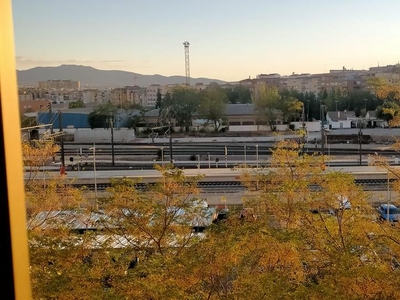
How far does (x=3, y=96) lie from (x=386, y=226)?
281cm

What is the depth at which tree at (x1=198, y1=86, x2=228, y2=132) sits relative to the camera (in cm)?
1571

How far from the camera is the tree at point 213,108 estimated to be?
15.7 m

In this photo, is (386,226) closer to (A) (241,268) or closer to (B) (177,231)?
(A) (241,268)

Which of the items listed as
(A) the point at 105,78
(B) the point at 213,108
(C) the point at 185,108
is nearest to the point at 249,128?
(B) the point at 213,108

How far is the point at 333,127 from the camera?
53.5 feet

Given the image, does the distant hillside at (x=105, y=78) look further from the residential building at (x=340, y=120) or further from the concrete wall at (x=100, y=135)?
the concrete wall at (x=100, y=135)

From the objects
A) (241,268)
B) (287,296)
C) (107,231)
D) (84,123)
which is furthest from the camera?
(84,123)

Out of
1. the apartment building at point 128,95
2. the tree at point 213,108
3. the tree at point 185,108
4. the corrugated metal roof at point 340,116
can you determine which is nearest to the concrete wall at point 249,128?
the tree at point 213,108

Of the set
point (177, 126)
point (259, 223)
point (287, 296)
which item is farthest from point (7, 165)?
point (177, 126)

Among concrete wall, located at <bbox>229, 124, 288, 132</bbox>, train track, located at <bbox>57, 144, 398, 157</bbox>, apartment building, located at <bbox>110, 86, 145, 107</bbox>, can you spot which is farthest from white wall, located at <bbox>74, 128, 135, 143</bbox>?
apartment building, located at <bbox>110, 86, 145, 107</bbox>

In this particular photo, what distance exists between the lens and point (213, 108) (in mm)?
15766

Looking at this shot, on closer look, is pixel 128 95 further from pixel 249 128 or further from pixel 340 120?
pixel 340 120

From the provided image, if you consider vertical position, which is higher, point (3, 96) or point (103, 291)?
point (3, 96)

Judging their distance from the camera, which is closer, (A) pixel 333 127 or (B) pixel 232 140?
(B) pixel 232 140
